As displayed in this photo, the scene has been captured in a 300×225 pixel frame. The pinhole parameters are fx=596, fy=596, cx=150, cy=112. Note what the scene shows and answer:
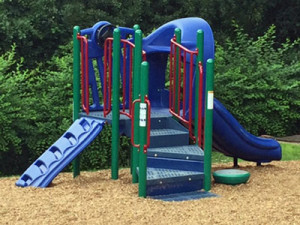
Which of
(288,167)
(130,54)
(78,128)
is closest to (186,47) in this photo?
(130,54)

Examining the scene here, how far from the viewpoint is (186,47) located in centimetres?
762

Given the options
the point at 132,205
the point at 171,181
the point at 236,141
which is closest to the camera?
the point at 132,205

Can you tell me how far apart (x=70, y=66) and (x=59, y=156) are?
4.26 meters

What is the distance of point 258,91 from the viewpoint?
1299 centimetres

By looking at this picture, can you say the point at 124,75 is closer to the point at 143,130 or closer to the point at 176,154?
the point at 176,154

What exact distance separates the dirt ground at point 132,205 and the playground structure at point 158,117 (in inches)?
12.4

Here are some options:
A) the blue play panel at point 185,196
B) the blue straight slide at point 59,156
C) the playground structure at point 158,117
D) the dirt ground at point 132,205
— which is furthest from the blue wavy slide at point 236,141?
the blue straight slide at point 59,156

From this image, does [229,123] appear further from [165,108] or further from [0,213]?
[0,213]

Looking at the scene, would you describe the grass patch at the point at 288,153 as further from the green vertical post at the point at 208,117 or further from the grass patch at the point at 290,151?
the green vertical post at the point at 208,117

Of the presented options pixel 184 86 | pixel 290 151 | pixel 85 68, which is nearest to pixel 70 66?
pixel 85 68

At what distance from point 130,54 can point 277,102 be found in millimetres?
6178

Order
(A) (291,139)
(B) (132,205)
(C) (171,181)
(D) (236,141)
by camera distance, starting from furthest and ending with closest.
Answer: (A) (291,139) < (D) (236,141) < (C) (171,181) < (B) (132,205)

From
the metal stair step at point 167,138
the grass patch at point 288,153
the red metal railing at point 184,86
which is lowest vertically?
the grass patch at point 288,153

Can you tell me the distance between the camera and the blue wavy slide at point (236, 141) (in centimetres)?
A: 789
